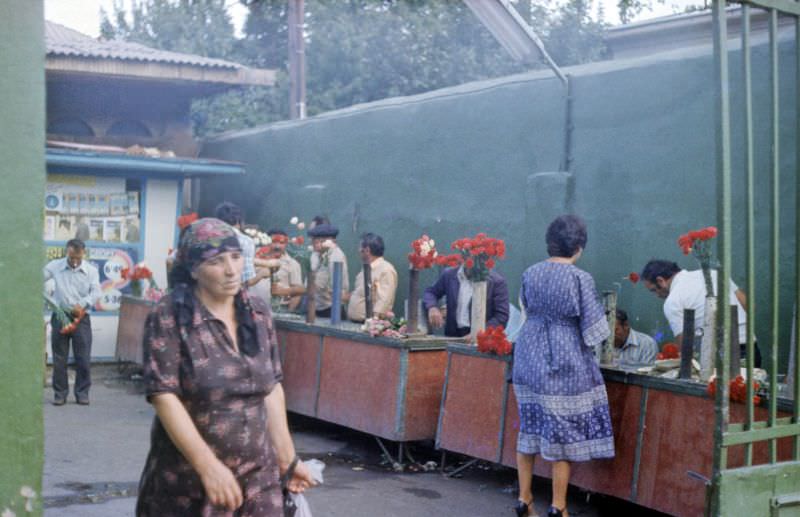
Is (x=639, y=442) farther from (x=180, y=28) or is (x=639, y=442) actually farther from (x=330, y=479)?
(x=180, y=28)

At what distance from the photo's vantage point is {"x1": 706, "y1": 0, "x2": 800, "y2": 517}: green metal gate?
4031mm

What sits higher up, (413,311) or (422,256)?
(422,256)

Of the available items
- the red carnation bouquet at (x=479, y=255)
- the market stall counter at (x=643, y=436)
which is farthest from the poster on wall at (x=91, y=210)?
the market stall counter at (x=643, y=436)

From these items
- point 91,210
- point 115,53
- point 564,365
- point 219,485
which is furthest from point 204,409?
point 115,53

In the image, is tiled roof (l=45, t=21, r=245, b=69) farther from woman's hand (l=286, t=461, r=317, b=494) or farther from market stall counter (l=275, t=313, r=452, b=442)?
woman's hand (l=286, t=461, r=317, b=494)

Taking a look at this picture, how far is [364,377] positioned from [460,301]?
1063mm

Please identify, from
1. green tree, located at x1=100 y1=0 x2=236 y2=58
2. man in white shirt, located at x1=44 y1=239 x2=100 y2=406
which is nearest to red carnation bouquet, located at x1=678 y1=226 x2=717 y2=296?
man in white shirt, located at x1=44 y1=239 x2=100 y2=406

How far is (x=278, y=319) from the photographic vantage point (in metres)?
10.4

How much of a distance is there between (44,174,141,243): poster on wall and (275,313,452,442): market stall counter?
514cm

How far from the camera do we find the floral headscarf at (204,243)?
12.8 feet

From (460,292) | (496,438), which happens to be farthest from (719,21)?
(460,292)

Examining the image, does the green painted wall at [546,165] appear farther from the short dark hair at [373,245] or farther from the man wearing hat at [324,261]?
the short dark hair at [373,245]

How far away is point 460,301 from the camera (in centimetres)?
923

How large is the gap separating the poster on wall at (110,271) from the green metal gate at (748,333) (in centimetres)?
1135
